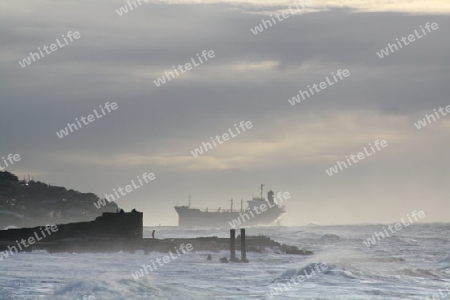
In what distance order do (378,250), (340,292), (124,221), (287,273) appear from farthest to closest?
(378,250) < (124,221) < (287,273) < (340,292)

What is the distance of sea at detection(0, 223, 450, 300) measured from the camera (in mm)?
42531

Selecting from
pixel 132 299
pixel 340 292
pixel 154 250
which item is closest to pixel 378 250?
pixel 154 250

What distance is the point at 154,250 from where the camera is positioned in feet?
238

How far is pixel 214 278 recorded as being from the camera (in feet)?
173

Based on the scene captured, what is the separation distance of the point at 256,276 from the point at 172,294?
43.0 feet

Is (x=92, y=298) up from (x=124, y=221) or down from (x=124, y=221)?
down

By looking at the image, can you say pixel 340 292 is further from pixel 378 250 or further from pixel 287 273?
pixel 378 250

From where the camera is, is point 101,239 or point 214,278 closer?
point 214,278

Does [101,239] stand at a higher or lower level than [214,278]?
higher

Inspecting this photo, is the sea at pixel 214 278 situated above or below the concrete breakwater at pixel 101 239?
below

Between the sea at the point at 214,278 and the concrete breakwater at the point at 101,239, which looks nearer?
the sea at the point at 214,278

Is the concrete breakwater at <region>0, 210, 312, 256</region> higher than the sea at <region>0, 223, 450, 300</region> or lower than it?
higher

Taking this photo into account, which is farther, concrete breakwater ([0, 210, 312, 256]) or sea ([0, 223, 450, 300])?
concrete breakwater ([0, 210, 312, 256])

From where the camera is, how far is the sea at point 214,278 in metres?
42.5
